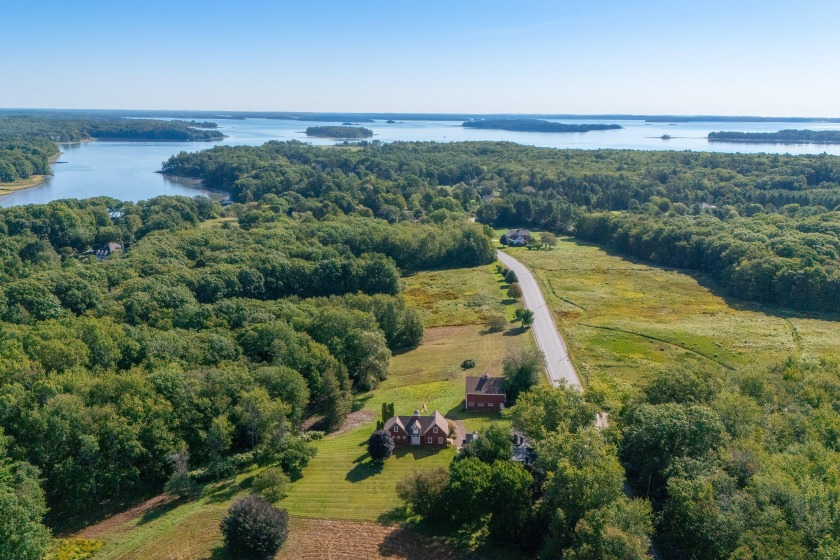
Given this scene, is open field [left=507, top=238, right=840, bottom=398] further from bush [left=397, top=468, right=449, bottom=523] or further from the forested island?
bush [left=397, top=468, right=449, bottom=523]

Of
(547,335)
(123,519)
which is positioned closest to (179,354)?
(123,519)

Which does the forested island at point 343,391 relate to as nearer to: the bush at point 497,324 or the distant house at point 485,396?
the distant house at point 485,396

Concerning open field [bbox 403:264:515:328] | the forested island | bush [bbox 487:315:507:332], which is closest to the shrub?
the forested island

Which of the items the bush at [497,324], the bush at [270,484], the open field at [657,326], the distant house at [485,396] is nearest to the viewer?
the bush at [270,484]

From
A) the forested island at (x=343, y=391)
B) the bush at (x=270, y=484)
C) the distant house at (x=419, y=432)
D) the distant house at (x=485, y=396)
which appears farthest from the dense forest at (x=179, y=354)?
the distant house at (x=485, y=396)

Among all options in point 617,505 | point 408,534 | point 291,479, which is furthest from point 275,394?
point 617,505

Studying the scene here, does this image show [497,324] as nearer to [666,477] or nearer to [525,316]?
[525,316]

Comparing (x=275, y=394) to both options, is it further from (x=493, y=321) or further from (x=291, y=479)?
(x=493, y=321)
